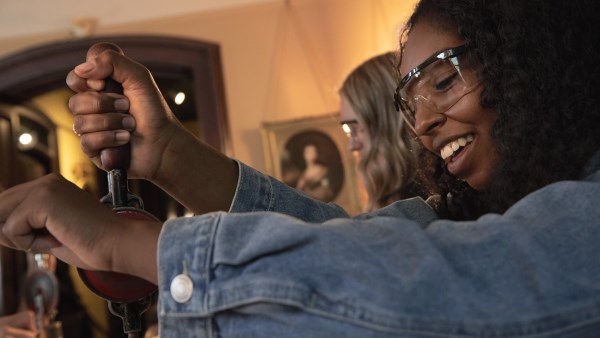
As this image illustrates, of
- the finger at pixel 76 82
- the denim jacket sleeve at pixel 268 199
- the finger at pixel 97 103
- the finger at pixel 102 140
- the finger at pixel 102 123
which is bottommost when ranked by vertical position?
→ the denim jacket sleeve at pixel 268 199

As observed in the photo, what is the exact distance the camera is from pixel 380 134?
224 centimetres

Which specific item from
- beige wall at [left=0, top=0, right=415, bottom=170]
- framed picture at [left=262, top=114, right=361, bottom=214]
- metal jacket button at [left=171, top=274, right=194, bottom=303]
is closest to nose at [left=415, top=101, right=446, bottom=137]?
metal jacket button at [left=171, top=274, right=194, bottom=303]

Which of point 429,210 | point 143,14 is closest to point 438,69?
point 429,210

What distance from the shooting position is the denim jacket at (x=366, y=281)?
601mm

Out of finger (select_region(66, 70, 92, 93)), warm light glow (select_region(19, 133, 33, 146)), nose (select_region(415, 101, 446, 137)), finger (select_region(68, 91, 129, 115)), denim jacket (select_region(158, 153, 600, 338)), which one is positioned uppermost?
warm light glow (select_region(19, 133, 33, 146))

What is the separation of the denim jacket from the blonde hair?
1499mm

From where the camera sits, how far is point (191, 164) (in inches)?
43.1

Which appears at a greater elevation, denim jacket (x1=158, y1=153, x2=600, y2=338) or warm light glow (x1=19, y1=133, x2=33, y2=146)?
warm light glow (x1=19, y1=133, x2=33, y2=146)

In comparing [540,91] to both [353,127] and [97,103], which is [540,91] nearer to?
[97,103]

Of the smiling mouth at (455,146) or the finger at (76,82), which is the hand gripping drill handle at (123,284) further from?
the smiling mouth at (455,146)

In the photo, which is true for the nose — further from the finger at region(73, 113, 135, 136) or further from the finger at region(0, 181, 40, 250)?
the finger at region(0, 181, 40, 250)

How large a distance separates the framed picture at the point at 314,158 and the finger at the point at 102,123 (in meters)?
2.43

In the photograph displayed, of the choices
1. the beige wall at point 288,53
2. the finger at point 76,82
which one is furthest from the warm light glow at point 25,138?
the finger at point 76,82

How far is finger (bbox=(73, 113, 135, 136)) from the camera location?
0.88 m
